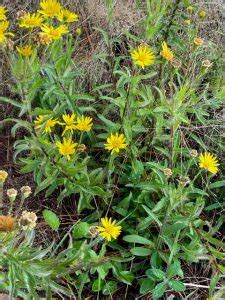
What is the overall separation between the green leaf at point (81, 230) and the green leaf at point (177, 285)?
0.37 metres

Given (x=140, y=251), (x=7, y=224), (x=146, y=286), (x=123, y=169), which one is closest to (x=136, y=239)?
(x=140, y=251)

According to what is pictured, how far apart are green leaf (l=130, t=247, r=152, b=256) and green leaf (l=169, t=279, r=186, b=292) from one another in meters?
0.14

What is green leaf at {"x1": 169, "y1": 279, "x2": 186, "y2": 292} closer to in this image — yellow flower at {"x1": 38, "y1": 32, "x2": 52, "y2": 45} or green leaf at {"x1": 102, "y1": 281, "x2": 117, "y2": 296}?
green leaf at {"x1": 102, "y1": 281, "x2": 117, "y2": 296}

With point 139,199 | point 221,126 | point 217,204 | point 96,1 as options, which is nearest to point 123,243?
point 139,199

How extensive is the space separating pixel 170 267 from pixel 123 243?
0.28 meters

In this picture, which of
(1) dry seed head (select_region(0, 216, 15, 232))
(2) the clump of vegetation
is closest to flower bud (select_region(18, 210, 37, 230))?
(1) dry seed head (select_region(0, 216, 15, 232))

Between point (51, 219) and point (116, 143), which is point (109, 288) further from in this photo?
point (116, 143)

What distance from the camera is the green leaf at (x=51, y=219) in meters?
2.20

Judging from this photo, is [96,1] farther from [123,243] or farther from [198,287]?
[198,287]

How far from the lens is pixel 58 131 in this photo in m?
2.47

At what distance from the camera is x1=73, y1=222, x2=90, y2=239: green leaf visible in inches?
84.0

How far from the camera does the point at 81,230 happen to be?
2.14 meters

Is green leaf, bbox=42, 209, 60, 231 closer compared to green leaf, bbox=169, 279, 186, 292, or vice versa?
green leaf, bbox=169, 279, 186, 292

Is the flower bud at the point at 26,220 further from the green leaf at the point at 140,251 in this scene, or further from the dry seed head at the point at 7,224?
A: the green leaf at the point at 140,251
